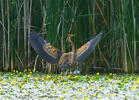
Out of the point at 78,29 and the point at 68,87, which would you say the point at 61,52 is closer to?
the point at 78,29

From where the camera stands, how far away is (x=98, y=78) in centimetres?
633

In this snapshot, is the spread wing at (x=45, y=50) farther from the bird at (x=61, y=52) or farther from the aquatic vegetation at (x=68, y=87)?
the aquatic vegetation at (x=68, y=87)

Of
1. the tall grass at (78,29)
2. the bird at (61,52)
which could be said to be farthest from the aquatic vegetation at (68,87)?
the tall grass at (78,29)

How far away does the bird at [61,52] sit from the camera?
6465 millimetres

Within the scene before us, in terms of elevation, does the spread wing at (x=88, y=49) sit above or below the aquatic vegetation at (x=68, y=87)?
above

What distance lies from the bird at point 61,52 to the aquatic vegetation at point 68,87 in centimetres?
32

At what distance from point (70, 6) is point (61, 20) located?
0.35 m

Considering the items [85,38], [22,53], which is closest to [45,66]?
[22,53]

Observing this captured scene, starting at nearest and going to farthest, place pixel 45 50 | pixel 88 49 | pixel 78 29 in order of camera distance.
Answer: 1. pixel 88 49
2. pixel 45 50
3. pixel 78 29

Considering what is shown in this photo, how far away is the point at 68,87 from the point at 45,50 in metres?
1.42

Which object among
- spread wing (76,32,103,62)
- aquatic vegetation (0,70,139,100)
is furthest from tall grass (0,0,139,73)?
spread wing (76,32,103,62)

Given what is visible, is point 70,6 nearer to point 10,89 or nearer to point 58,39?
point 58,39

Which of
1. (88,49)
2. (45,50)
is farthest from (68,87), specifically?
(45,50)

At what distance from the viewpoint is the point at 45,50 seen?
655cm
